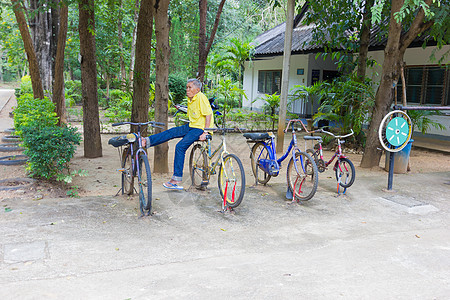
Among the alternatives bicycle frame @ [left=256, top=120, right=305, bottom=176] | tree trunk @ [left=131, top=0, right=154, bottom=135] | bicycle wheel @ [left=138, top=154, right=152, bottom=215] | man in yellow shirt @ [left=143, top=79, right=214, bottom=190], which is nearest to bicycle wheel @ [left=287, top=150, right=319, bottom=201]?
bicycle frame @ [left=256, top=120, right=305, bottom=176]

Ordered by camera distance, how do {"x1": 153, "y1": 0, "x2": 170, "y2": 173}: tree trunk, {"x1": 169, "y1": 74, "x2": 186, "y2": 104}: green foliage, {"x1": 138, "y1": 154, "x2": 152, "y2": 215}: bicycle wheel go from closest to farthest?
{"x1": 138, "y1": 154, "x2": 152, "y2": 215}: bicycle wheel
{"x1": 153, "y1": 0, "x2": 170, "y2": 173}: tree trunk
{"x1": 169, "y1": 74, "x2": 186, "y2": 104}: green foliage

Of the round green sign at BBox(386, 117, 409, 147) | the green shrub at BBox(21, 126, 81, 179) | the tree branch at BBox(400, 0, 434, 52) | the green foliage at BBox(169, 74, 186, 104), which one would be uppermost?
the tree branch at BBox(400, 0, 434, 52)

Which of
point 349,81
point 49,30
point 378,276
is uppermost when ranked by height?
point 49,30

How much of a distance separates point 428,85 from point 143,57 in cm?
1005

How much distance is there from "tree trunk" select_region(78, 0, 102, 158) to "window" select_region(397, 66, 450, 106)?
9179 millimetres

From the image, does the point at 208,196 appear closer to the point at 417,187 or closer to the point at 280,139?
the point at 417,187

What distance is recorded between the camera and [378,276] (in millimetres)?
3719

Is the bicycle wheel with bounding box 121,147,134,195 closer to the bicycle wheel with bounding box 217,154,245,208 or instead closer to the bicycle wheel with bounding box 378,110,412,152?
the bicycle wheel with bounding box 217,154,245,208

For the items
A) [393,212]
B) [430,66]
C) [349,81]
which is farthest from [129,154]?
[430,66]

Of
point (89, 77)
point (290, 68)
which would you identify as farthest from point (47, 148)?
point (290, 68)

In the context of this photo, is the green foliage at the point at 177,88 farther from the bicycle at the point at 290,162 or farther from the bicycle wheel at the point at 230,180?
the bicycle wheel at the point at 230,180

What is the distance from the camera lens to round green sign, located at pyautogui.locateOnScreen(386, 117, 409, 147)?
650cm

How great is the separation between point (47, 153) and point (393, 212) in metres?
5.06

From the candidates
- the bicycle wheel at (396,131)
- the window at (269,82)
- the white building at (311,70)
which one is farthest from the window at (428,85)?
the window at (269,82)
